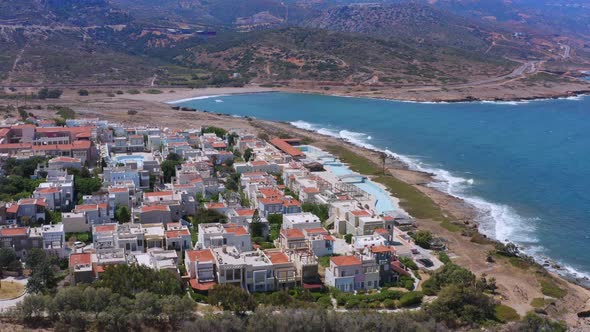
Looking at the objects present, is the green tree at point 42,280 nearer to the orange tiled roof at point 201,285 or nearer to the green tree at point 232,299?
the orange tiled roof at point 201,285

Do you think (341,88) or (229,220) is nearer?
(229,220)

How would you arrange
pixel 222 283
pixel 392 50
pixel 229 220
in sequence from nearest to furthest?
1. pixel 222 283
2. pixel 229 220
3. pixel 392 50

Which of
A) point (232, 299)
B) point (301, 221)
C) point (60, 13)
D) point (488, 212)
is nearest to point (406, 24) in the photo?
point (60, 13)

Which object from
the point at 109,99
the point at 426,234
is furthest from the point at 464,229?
the point at 109,99

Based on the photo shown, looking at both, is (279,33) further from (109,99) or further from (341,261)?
(341,261)

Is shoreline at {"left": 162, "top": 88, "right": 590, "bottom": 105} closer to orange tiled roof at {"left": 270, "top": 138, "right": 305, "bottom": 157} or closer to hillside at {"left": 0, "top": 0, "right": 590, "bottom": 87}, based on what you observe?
hillside at {"left": 0, "top": 0, "right": 590, "bottom": 87}

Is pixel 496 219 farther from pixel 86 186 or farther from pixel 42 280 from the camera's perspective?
pixel 42 280

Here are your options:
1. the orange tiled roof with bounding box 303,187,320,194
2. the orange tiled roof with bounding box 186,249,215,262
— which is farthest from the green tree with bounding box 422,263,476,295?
the orange tiled roof with bounding box 303,187,320,194
